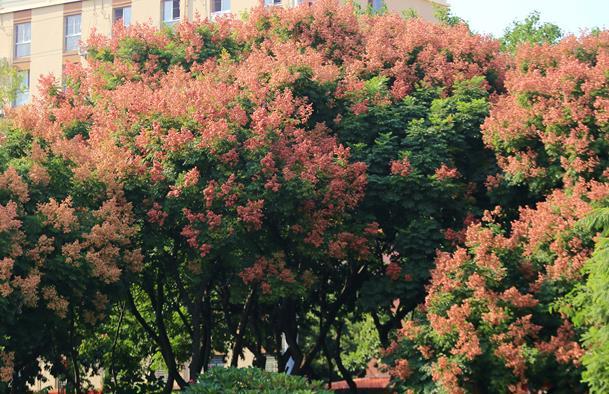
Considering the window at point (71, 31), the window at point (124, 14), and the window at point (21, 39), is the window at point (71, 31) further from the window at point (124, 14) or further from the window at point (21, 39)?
the window at point (21, 39)

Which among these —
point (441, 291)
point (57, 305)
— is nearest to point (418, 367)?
point (441, 291)

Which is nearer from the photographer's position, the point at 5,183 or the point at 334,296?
the point at 5,183

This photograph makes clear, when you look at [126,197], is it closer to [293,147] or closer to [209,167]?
[209,167]

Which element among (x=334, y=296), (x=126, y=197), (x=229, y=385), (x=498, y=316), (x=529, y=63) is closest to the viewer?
(x=229, y=385)

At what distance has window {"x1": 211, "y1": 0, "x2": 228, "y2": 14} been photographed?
39781 millimetres

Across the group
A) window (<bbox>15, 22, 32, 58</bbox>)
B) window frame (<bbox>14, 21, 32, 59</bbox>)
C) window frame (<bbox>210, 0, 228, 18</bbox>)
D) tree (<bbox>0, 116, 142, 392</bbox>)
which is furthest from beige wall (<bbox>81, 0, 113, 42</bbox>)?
tree (<bbox>0, 116, 142, 392</bbox>)

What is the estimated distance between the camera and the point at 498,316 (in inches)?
557

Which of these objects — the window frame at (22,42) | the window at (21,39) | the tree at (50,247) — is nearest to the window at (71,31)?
the window frame at (22,42)

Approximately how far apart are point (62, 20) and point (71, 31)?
1.82ft

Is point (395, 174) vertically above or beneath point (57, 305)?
above

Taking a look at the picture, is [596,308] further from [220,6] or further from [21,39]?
[21,39]

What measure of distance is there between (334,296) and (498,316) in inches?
287

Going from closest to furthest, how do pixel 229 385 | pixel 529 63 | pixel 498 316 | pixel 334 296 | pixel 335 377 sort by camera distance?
1. pixel 229 385
2. pixel 498 316
3. pixel 529 63
4. pixel 334 296
5. pixel 335 377

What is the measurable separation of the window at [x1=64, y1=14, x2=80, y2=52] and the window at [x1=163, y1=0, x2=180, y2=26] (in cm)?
403
